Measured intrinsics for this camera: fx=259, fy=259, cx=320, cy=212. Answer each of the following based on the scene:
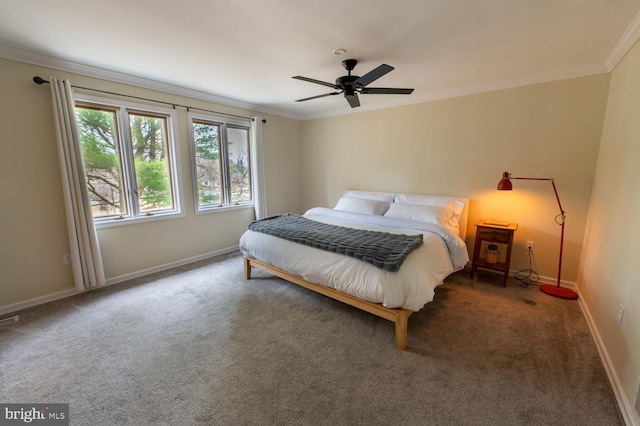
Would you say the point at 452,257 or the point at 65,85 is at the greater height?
the point at 65,85

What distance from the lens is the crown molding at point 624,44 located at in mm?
1931

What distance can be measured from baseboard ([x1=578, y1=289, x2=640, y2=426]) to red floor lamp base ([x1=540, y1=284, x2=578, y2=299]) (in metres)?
0.41

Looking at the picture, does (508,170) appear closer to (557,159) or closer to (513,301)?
(557,159)

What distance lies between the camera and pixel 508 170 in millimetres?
3227

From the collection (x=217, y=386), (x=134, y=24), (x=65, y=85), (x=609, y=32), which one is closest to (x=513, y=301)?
(x=609, y=32)

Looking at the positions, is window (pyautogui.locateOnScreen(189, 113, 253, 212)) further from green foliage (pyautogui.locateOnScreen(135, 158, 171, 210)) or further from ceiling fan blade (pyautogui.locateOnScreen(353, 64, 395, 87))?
ceiling fan blade (pyautogui.locateOnScreen(353, 64, 395, 87))

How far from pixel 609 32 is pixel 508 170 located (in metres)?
1.48

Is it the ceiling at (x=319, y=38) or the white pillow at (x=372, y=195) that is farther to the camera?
the white pillow at (x=372, y=195)

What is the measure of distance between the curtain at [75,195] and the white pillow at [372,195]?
344cm

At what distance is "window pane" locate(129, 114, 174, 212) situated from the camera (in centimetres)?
334

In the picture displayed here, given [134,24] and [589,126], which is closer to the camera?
[134,24]

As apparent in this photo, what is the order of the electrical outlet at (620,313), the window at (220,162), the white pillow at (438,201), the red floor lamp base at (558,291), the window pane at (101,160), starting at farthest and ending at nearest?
1. the window at (220,162)
2. the white pillow at (438,201)
3. the window pane at (101,160)
4. the red floor lamp base at (558,291)
5. the electrical outlet at (620,313)

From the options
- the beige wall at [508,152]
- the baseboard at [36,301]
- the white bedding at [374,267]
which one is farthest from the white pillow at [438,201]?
the baseboard at [36,301]

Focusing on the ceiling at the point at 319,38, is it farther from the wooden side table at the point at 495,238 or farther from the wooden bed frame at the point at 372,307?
the wooden bed frame at the point at 372,307
